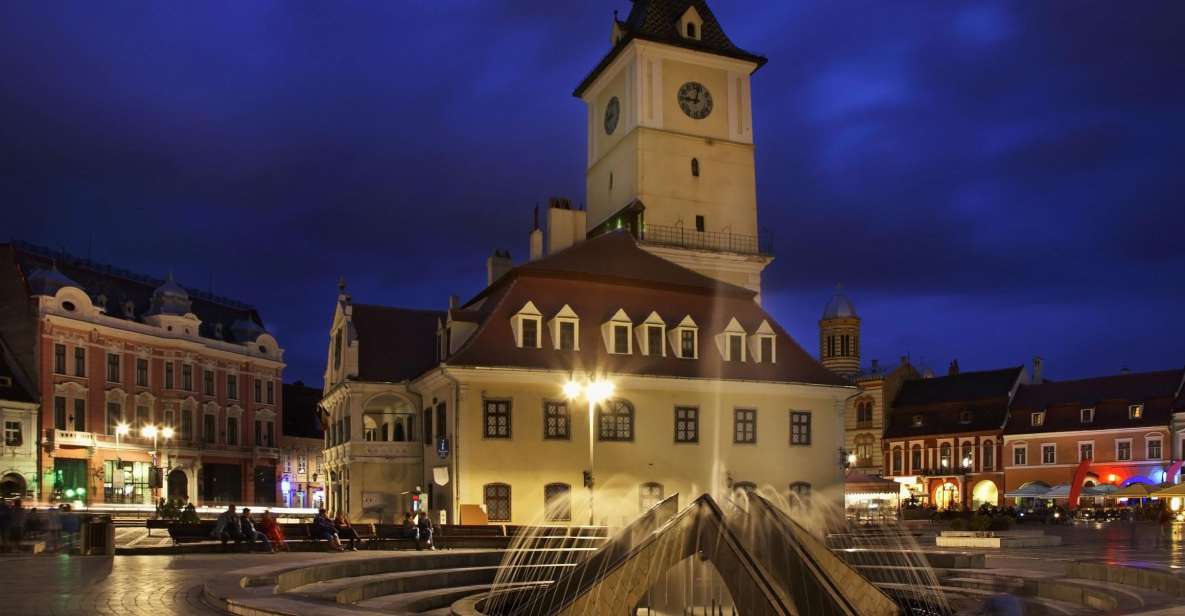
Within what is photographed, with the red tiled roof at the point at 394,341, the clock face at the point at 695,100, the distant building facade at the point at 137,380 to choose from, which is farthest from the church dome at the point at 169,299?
the clock face at the point at 695,100

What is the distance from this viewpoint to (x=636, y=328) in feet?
129

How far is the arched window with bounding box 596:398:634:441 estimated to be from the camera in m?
38.1

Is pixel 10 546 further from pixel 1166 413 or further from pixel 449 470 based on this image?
pixel 1166 413

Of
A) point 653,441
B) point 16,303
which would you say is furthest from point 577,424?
Answer: point 16,303

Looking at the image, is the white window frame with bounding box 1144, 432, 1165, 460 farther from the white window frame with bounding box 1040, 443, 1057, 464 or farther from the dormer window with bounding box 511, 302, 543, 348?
the dormer window with bounding box 511, 302, 543, 348

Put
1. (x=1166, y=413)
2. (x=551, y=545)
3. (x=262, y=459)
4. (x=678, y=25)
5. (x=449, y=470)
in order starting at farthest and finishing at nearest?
(x=262, y=459), (x=1166, y=413), (x=678, y=25), (x=449, y=470), (x=551, y=545)

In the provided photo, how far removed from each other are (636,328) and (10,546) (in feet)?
69.9

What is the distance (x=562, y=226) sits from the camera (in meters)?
48.7

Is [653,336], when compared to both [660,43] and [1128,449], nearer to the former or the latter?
[660,43]

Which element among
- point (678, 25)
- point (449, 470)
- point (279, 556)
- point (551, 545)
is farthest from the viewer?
point (678, 25)

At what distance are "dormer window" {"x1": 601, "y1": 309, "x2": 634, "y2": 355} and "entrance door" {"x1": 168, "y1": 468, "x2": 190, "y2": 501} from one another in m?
35.9

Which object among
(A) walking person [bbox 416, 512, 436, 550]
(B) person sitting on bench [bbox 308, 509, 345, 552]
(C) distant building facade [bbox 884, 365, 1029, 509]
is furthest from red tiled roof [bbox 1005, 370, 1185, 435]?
(B) person sitting on bench [bbox 308, 509, 345, 552]

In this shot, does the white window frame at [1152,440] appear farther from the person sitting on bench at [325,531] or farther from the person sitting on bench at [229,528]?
the person sitting on bench at [229,528]

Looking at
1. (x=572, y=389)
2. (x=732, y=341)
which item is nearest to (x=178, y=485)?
(x=572, y=389)
